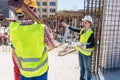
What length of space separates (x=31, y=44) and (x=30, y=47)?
36 mm

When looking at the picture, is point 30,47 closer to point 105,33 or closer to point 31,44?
point 31,44

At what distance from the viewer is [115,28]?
216 inches

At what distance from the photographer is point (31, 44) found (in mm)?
2578

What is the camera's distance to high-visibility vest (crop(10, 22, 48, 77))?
2533mm

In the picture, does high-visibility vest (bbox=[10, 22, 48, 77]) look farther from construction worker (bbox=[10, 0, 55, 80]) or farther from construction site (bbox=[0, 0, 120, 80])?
construction site (bbox=[0, 0, 120, 80])

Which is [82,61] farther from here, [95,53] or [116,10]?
[116,10]

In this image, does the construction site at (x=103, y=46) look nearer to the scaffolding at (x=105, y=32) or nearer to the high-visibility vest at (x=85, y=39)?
the scaffolding at (x=105, y=32)

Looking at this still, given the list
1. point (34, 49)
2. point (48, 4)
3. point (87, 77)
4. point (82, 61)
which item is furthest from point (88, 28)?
point (48, 4)

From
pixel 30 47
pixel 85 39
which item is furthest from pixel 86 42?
pixel 30 47

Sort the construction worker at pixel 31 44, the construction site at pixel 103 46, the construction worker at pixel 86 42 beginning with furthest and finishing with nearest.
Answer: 1. the construction site at pixel 103 46
2. the construction worker at pixel 86 42
3. the construction worker at pixel 31 44

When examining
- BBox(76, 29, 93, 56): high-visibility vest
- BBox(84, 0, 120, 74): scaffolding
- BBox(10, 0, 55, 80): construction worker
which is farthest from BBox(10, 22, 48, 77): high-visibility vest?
BBox(84, 0, 120, 74): scaffolding

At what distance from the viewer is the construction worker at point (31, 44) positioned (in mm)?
2529

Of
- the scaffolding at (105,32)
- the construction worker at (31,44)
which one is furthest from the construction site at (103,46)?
the construction worker at (31,44)

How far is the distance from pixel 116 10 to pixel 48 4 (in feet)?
195
